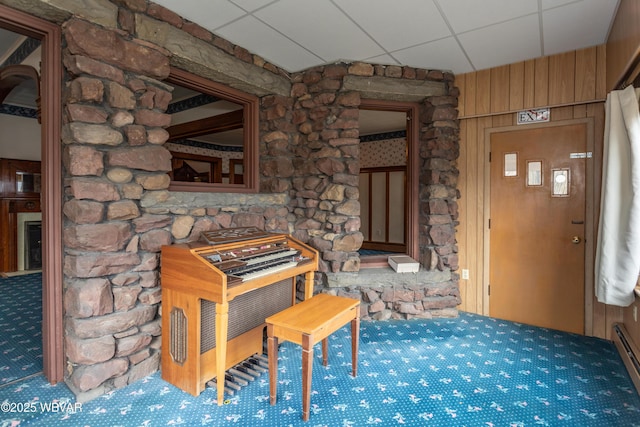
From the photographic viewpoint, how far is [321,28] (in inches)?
100.0

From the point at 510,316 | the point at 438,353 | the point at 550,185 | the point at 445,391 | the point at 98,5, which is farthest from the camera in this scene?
the point at 510,316

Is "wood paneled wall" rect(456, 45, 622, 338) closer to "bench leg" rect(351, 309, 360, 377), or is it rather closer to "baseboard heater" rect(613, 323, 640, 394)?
→ "baseboard heater" rect(613, 323, 640, 394)

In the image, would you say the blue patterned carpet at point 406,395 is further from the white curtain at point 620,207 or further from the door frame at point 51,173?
the white curtain at point 620,207

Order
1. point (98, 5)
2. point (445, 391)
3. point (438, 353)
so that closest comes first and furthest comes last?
point (98, 5) < point (445, 391) < point (438, 353)

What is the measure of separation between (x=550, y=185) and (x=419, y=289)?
4.95 ft

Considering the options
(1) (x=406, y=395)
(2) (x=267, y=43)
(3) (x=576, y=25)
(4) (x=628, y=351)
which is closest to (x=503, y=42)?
(3) (x=576, y=25)

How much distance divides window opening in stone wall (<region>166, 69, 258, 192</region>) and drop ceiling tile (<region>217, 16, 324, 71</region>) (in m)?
0.39

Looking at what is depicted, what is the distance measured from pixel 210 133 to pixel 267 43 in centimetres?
252

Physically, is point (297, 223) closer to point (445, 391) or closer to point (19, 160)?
point (445, 391)

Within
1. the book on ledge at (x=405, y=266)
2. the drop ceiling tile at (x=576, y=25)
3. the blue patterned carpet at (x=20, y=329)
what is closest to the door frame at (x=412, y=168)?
the book on ledge at (x=405, y=266)

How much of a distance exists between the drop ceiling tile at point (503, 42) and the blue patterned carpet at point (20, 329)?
12.8 ft

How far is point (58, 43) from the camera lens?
78.7 inches

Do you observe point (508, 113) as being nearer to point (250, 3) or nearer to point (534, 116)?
point (534, 116)

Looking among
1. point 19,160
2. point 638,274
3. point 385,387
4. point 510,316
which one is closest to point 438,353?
point 385,387
